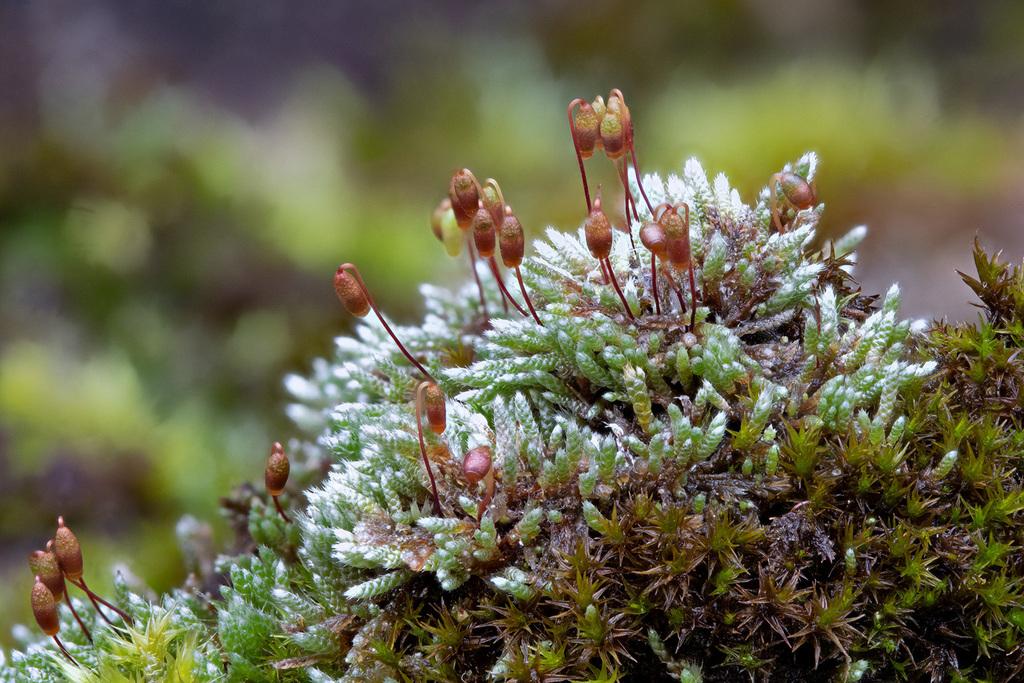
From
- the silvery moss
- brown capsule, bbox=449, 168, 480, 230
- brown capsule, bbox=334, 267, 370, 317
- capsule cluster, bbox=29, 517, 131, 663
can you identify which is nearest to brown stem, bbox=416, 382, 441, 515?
the silvery moss

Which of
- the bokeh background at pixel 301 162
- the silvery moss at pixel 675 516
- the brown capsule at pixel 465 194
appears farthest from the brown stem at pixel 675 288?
the bokeh background at pixel 301 162

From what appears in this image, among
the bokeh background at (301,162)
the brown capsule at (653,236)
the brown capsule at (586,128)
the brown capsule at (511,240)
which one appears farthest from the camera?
the bokeh background at (301,162)

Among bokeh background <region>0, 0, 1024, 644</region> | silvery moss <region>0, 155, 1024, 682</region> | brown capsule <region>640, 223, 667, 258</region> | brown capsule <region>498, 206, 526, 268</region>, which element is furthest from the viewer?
bokeh background <region>0, 0, 1024, 644</region>

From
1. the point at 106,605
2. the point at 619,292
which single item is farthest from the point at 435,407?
the point at 106,605

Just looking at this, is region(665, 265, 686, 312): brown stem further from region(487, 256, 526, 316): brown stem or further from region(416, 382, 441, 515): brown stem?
region(416, 382, 441, 515): brown stem

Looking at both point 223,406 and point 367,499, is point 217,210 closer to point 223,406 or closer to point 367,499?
point 223,406

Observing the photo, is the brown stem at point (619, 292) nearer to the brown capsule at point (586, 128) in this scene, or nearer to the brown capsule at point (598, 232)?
the brown capsule at point (598, 232)
